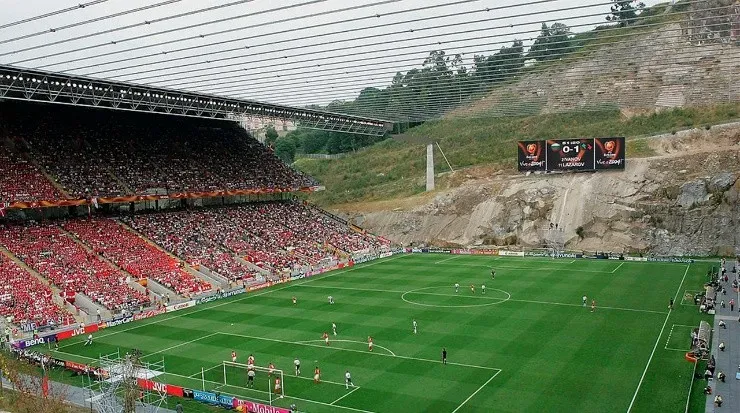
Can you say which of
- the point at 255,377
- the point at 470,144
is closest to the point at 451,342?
the point at 255,377

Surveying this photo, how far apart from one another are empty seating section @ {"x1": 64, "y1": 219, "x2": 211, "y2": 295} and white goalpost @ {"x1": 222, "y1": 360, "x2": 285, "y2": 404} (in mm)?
17355

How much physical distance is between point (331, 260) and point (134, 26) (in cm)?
3560

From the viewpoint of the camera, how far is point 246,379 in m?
26.0

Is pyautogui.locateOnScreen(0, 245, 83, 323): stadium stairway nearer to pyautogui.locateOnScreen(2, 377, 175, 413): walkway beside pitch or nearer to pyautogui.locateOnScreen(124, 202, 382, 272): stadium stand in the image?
pyautogui.locateOnScreen(2, 377, 175, 413): walkway beside pitch

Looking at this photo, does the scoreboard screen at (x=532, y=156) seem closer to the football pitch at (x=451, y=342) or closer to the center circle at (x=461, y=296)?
the football pitch at (x=451, y=342)

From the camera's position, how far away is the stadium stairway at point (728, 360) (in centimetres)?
2189

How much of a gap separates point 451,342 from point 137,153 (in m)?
38.8

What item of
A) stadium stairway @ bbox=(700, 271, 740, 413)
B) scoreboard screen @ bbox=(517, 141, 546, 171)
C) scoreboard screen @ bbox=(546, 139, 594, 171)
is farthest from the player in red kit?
scoreboard screen @ bbox=(546, 139, 594, 171)

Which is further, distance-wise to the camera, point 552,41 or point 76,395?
point 552,41

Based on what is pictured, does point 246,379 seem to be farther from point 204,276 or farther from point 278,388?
point 204,276

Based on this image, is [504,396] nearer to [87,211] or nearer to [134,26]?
[134,26]

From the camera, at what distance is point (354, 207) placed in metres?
78.1

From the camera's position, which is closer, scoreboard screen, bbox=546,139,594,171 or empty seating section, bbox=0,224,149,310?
empty seating section, bbox=0,224,149,310

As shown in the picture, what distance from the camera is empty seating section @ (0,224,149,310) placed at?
128 feet
